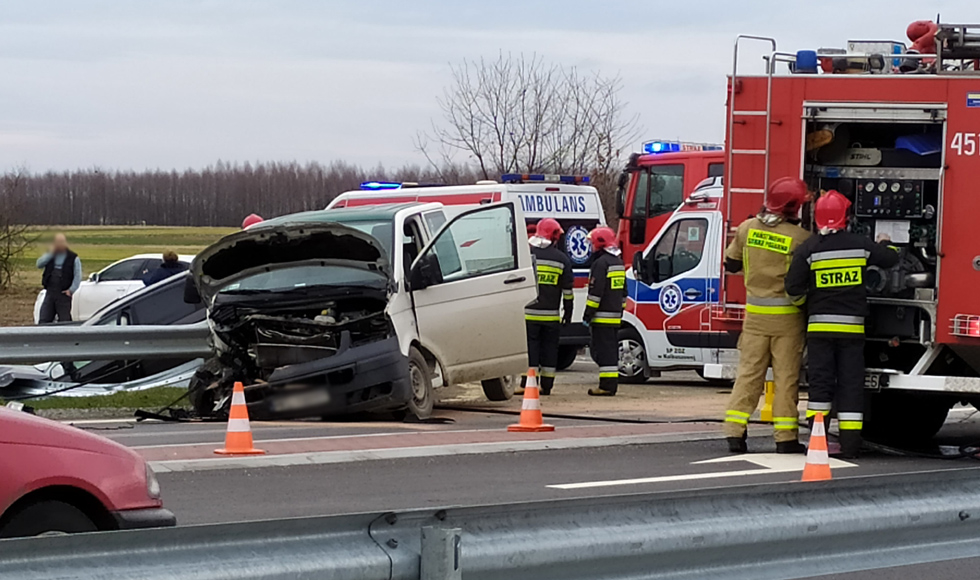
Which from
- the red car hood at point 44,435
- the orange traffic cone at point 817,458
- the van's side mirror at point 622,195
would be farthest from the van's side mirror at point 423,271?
the red car hood at point 44,435

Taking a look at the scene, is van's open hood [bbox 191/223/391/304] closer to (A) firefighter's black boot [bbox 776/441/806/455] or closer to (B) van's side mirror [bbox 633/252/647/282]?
(A) firefighter's black boot [bbox 776/441/806/455]

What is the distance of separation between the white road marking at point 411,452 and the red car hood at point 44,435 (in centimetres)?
375

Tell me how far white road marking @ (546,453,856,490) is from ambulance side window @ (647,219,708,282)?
6.59m

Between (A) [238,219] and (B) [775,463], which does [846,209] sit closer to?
(B) [775,463]

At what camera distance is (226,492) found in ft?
27.4

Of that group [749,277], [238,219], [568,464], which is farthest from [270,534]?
[238,219]

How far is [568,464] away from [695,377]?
968cm

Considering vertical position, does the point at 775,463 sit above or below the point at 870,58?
below

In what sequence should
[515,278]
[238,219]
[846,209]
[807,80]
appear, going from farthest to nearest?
[238,219] → [515,278] → [807,80] → [846,209]

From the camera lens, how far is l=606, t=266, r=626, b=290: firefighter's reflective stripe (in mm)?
15695

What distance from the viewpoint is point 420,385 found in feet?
41.7

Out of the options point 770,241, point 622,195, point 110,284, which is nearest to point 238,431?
point 770,241

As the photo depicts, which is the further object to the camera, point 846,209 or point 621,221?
point 621,221

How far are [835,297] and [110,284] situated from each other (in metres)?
18.4
